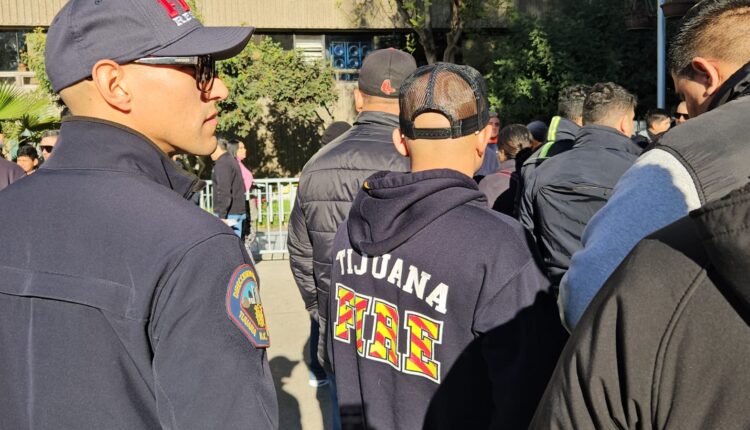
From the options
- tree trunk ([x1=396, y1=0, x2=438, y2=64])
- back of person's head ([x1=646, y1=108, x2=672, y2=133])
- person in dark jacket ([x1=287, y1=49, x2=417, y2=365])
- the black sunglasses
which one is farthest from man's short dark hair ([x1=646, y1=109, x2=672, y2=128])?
tree trunk ([x1=396, y1=0, x2=438, y2=64])

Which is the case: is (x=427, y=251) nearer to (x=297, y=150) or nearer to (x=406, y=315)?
(x=406, y=315)

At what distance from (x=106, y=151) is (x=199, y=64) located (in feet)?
1.01

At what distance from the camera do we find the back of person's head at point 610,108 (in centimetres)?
389

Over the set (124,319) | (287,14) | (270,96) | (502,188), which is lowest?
(502,188)

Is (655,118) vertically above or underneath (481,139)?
Answer: underneath

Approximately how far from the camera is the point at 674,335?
39.4 inches

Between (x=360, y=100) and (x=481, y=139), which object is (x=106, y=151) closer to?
(x=481, y=139)

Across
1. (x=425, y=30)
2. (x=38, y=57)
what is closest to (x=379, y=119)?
(x=38, y=57)

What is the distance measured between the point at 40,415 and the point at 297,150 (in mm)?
17645

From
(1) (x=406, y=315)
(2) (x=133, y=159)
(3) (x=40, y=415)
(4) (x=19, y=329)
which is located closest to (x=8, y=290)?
(4) (x=19, y=329)

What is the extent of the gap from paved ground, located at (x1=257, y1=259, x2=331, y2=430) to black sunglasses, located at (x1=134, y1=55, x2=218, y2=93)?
3.34 m

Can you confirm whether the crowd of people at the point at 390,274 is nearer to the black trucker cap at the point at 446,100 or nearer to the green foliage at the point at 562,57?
the black trucker cap at the point at 446,100

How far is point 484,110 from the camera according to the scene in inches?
86.5

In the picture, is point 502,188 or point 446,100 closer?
point 446,100
